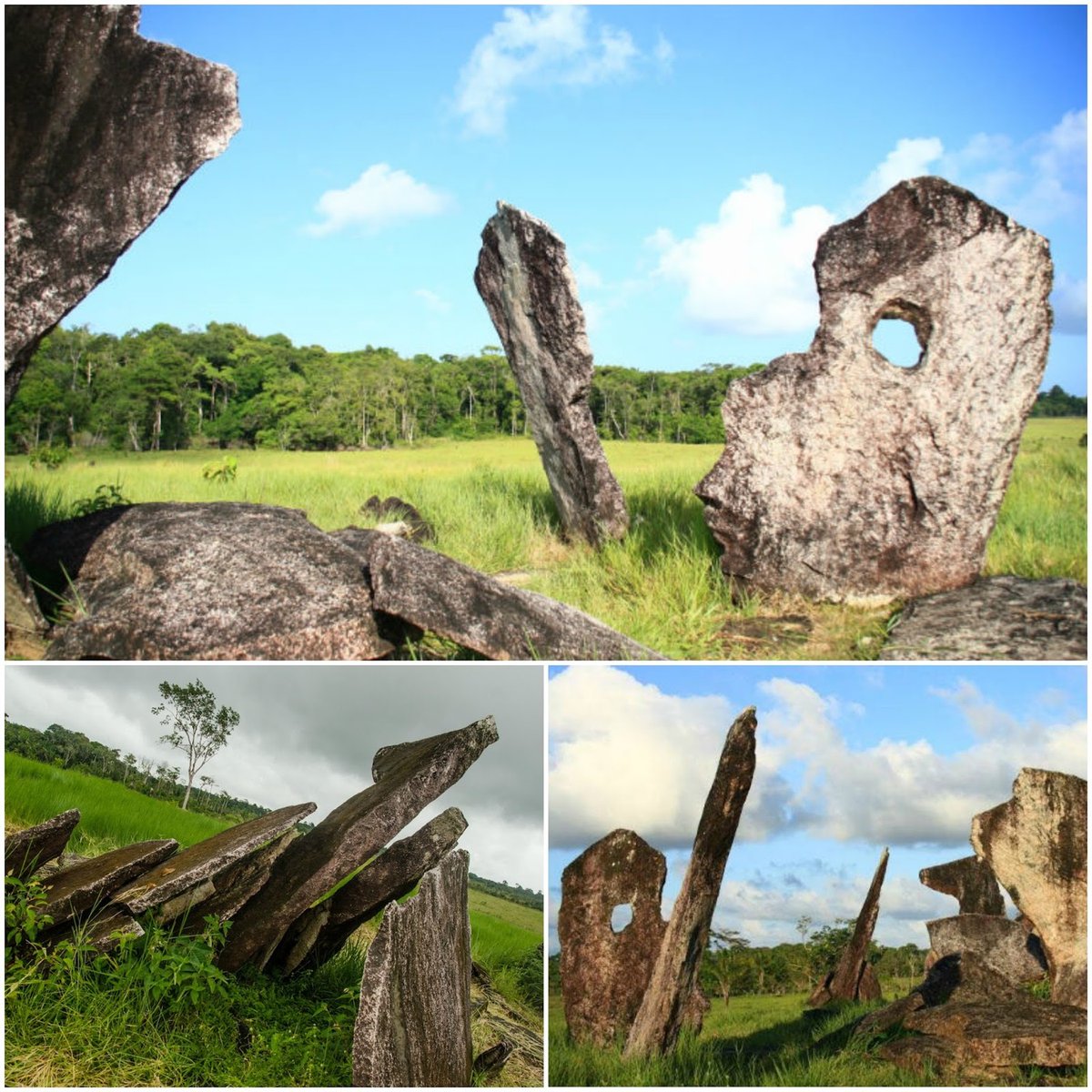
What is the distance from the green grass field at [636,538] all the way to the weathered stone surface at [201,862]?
224cm

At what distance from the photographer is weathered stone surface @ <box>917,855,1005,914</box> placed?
25.5ft

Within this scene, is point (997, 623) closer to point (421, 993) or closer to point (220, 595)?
point (421, 993)

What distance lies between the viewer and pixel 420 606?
634 centimetres

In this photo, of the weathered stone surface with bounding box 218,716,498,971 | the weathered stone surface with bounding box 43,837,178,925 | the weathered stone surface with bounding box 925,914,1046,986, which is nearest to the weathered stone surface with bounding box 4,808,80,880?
the weathered stone surface with bounding box 43,837,178,925

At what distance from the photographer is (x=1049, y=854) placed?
5.75m

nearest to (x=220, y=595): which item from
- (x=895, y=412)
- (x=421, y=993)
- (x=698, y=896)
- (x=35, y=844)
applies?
(x=35, y=844)

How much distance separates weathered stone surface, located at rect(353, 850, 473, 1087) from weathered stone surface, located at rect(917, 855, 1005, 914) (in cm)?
470

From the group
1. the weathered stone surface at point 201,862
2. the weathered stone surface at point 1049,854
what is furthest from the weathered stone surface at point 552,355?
the weathered stone surface at point 201,862

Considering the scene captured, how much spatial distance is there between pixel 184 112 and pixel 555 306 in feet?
12.1

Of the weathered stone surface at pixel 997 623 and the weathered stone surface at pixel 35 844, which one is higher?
the weathered stone surface at pixel 997 623

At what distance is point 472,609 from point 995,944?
4.37m

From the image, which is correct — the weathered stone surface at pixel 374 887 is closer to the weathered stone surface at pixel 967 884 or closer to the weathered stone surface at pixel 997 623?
the weathered stone surface at pixel 997 623

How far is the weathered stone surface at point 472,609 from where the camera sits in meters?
6.34

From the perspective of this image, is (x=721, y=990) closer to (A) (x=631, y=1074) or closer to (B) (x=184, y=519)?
(A) (x=631, y=1074)
